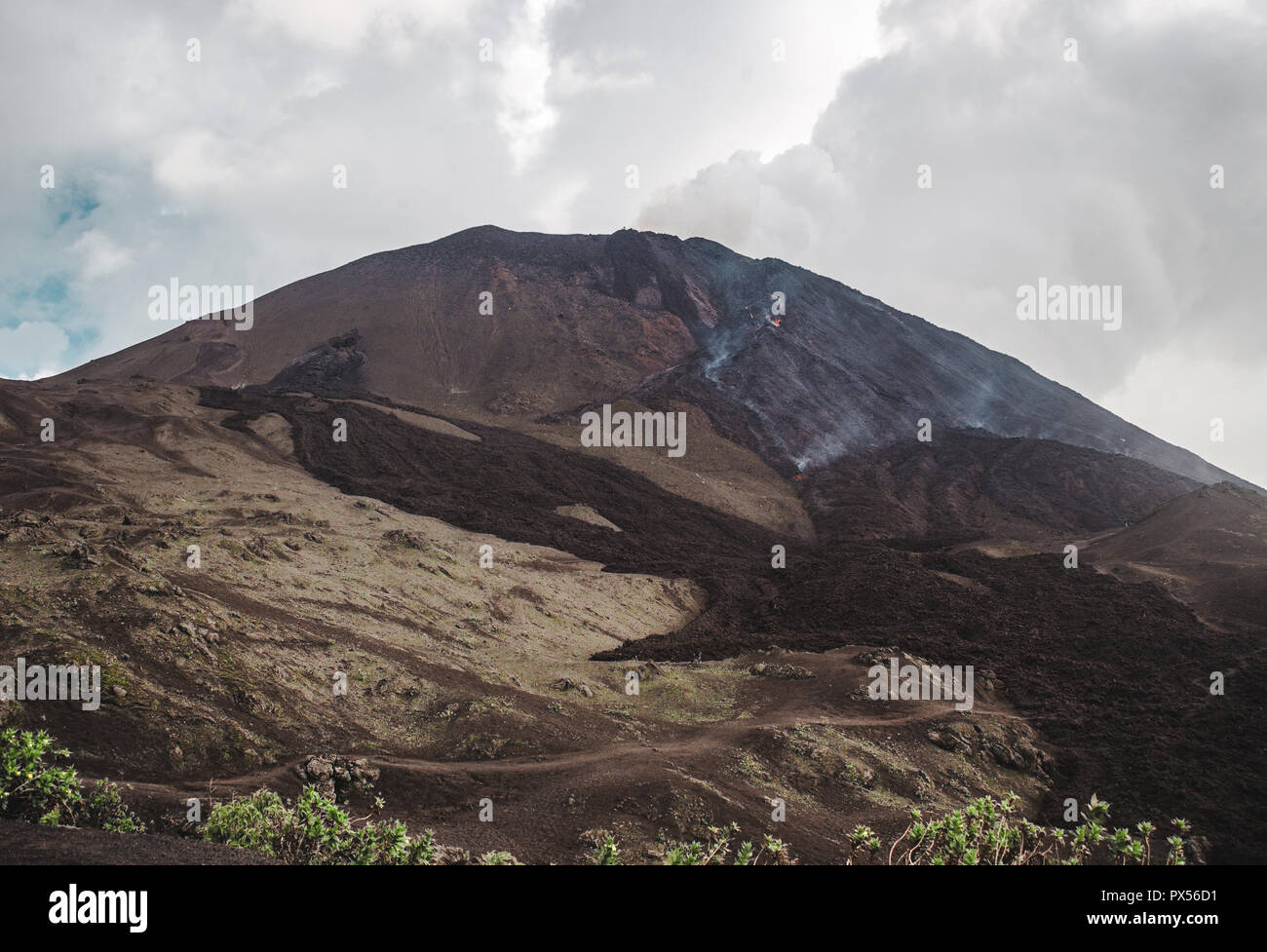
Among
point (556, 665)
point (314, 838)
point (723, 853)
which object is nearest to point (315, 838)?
point (314, 838)

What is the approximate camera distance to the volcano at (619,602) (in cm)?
1164

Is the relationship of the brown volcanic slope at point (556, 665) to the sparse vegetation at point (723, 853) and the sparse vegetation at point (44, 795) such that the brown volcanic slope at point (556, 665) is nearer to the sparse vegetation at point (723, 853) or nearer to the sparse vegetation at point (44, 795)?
the sparse vegetation at point (723, 853)

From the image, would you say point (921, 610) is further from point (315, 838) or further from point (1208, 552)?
point (315, 838)

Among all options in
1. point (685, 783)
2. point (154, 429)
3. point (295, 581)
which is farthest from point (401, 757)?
point (154, 429)

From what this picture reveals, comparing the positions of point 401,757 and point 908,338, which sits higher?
point 908,338

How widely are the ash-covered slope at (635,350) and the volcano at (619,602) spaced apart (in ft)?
3.72

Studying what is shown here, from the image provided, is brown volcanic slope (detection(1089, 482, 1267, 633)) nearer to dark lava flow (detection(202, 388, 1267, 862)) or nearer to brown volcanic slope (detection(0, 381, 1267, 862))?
dark lava flow (detection(202, 388, 1267, 862))

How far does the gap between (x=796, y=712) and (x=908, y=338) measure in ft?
261

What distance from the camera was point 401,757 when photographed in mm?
11961

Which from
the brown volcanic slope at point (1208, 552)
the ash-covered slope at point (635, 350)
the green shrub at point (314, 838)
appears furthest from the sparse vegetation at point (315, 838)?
the ash-covered slope at point (635, 350)

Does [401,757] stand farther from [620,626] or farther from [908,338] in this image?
[908,338]

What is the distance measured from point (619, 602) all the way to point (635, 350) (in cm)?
5314
